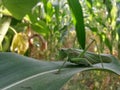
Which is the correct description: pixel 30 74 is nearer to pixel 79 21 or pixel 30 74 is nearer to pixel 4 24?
pixel 79 21

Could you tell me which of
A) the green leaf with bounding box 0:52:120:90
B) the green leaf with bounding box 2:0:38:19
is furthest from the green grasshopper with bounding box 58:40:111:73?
the green leaf with bounding box 2:0:38:19

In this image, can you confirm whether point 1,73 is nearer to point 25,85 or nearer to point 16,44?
point 25,85

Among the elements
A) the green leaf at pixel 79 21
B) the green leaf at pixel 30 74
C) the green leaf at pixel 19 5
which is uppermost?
the green leaf at pixel 19 5

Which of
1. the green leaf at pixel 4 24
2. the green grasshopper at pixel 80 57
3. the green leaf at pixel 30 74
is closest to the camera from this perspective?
the green leaf at pixel 30 74

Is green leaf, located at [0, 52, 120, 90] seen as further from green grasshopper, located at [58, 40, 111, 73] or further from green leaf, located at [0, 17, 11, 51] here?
green leaf, located at [0, 17, 11, 51]

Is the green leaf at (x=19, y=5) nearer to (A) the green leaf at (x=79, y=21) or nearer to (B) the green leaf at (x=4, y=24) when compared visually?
(A) the green leaf at (x=79, y=21)

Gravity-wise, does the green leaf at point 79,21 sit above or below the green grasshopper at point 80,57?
above

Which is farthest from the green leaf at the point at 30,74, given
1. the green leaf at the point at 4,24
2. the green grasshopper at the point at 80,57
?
the green leaf at the point at 4,24

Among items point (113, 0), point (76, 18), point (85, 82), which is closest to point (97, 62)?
point (76, 18)

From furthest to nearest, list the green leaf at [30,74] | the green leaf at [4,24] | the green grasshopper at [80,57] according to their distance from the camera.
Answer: the green leaf at [4,24] → the green grasshopper at [80,57] → the green leaf at [30,74]
